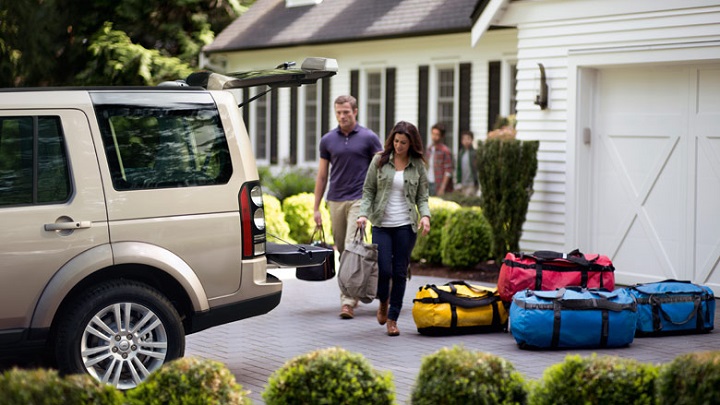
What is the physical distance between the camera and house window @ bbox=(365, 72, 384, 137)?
2431 cm

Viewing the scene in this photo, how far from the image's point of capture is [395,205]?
9.99 metres

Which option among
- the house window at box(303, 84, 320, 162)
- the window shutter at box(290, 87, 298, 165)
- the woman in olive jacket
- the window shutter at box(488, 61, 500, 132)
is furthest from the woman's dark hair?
the window shutter at box(290, 87, 298, 165)

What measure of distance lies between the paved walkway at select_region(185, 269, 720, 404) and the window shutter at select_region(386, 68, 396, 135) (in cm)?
1224

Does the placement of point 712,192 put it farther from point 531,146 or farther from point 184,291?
point 184,291

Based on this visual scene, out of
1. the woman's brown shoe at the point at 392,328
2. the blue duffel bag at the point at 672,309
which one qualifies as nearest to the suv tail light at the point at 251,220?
the woman's brown shoe at the point at 392,328

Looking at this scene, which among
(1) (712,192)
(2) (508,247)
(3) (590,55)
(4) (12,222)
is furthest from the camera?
(2) (508,247)

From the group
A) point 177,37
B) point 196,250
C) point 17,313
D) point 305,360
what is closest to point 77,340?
point 17,313

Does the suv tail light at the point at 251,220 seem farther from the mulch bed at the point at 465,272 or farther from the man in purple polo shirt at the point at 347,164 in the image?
the mulch bed at the point at 465,272

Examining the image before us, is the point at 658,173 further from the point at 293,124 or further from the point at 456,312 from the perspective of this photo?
the point at 293,124

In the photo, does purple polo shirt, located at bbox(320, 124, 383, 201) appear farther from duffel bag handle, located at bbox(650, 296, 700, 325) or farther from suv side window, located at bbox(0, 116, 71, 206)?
suv side window, located at bbox(0, 116, 71, 206)

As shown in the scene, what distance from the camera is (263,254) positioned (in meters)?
7.98

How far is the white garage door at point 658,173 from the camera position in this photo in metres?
12.2

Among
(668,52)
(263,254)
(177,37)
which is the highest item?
(177,37)

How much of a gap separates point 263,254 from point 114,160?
3.99 feet
